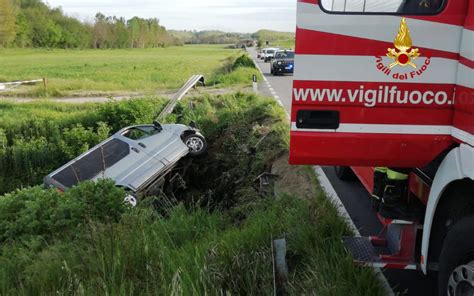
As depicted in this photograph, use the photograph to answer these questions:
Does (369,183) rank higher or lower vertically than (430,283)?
higher

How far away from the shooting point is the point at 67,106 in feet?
67.9

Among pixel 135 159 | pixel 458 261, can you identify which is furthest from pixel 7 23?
pixel 458 261

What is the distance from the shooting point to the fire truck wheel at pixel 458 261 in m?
2.80

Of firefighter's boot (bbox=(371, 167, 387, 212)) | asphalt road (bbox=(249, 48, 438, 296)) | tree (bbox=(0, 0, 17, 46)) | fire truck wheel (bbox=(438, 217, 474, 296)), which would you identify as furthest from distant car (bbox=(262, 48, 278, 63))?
tree (bbox=(0, 0, 17, 46))

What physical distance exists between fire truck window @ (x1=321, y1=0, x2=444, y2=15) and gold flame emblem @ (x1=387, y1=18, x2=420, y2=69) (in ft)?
0.34

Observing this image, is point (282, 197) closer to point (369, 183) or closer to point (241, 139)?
point (369, 183)

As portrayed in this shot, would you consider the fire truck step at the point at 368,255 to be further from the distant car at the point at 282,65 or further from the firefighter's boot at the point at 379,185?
the distant car at the point at 282,65

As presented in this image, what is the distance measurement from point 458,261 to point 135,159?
25.1 ft

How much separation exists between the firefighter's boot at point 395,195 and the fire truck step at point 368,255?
0.32 m

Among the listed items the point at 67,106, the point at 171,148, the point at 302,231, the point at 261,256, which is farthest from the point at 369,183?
the point at 67,106

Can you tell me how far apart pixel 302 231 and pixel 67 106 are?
18538 millimetres

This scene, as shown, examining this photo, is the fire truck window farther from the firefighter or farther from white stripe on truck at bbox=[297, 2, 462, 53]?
the firefighter

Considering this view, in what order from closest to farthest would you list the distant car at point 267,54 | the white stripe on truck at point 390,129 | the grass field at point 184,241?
the white stripe on truck at point 390,129, the grass field at point 184,241, the distant car at point 267,54

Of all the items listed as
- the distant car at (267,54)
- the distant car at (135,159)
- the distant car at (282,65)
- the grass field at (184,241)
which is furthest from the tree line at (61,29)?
the grass field at (184,241)
